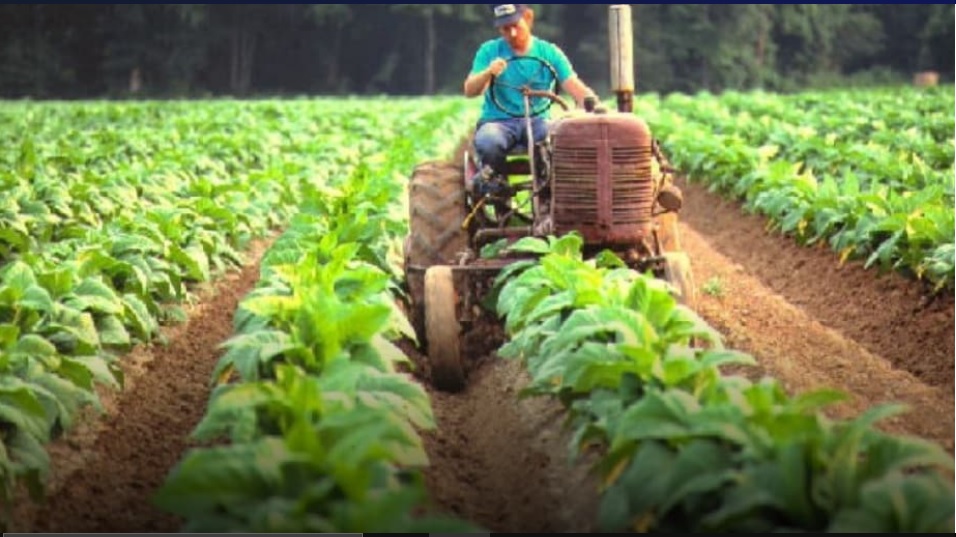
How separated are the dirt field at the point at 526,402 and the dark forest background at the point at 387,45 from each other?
53983mm

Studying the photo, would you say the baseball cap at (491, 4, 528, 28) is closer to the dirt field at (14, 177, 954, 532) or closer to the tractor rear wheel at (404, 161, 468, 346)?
the tractor rear wheel at (404, 161, 468, 346)

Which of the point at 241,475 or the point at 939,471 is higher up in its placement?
the point at 241,475

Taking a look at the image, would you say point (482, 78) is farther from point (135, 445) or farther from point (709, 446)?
point (709, 446)

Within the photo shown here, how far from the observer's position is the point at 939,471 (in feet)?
19.0

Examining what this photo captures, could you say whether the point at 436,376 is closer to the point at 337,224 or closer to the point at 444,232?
the point at 444,232

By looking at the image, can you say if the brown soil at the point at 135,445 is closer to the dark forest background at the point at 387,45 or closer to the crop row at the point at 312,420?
the crop row at the point at 312,420

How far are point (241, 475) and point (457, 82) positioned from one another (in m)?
61.6

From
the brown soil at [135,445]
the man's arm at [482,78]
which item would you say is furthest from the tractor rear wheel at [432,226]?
the brown soil at [135,445]

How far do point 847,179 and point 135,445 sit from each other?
7.22 metres

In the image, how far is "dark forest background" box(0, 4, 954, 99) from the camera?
65.1m

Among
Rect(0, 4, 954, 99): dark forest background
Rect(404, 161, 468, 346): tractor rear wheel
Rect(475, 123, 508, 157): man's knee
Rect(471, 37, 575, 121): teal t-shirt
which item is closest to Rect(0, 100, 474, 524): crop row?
Rect(404, 161, 468, 346): tractor rear wheel

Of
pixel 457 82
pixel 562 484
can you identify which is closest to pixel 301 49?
pixel 457 82

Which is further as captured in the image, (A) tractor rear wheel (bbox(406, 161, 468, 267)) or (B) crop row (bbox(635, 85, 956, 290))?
(B) crop row (bbox(635, 85, 956, 290))

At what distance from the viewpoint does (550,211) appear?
26.7ft
